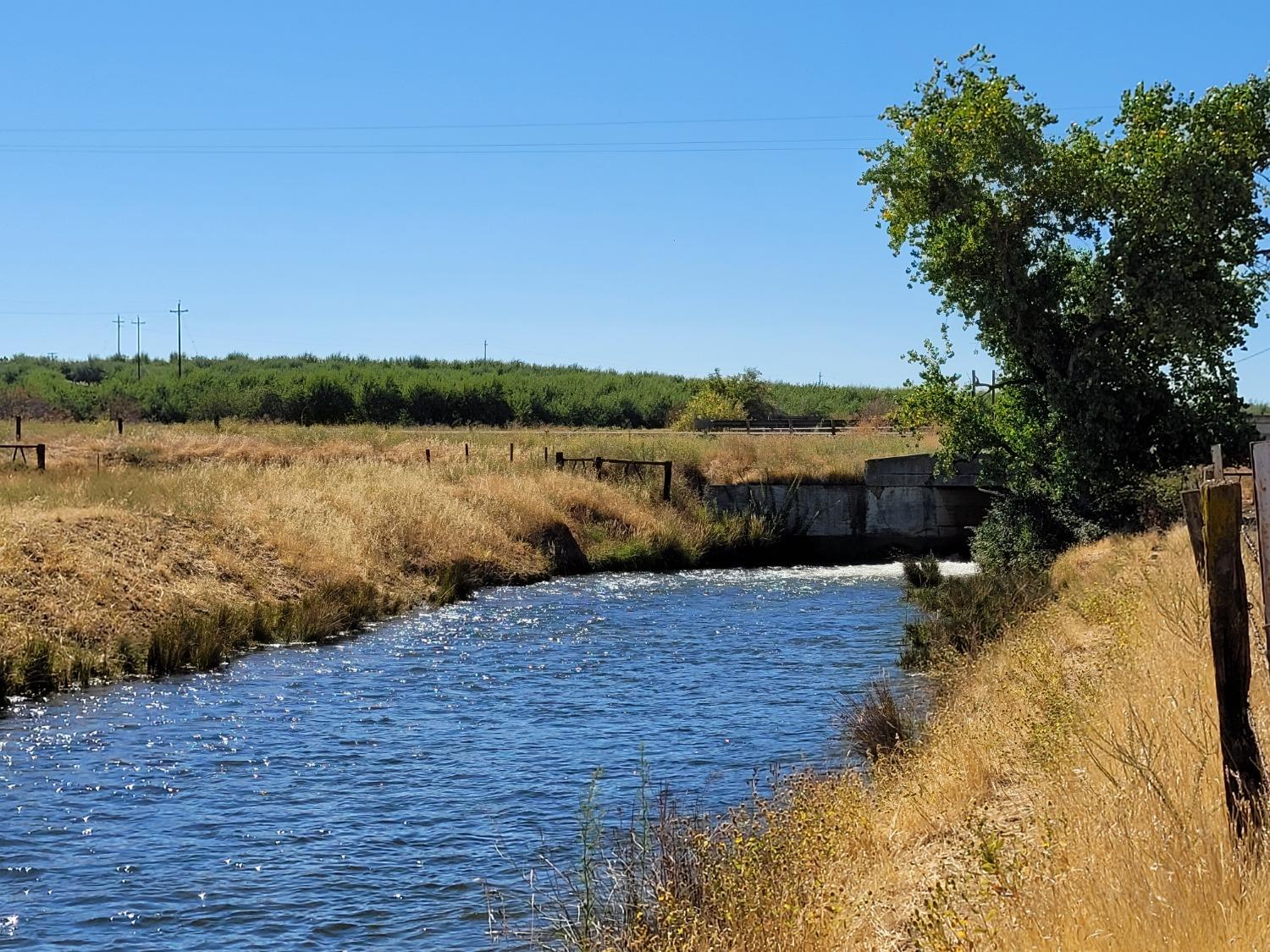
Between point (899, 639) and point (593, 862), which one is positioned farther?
point (899, 639)

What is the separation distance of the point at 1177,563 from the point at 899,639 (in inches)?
262

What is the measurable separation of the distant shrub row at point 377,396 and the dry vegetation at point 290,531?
3456 centimetres

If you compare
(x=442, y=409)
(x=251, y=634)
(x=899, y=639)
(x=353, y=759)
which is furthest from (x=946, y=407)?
(x=442, y=409)

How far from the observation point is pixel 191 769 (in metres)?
13.1

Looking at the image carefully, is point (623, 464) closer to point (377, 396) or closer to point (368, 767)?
point (368, 767)

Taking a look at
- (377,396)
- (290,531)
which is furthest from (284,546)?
(377,396)

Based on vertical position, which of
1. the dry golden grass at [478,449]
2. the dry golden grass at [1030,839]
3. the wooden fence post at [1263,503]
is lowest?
the dry golden grass at [1030,839]

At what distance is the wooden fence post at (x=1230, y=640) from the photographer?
6.16 m

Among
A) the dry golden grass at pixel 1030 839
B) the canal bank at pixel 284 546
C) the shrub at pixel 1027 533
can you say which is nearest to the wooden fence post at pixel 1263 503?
the dry golden grass at pixel 1030 839

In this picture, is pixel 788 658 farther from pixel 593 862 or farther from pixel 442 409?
pixel 442 409

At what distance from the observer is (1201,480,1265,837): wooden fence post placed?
616 centimetres

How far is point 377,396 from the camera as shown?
90125 millimetres

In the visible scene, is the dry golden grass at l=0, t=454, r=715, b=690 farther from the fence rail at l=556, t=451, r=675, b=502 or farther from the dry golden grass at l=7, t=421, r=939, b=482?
the dry golden grass at l=7, t=421, r=939, b=482

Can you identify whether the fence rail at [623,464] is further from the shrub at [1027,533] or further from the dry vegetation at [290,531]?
the shrub at [1027,533]
